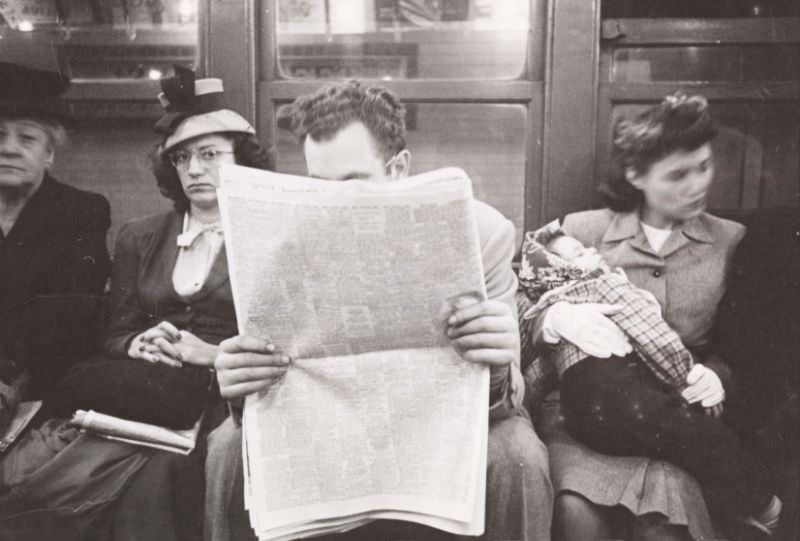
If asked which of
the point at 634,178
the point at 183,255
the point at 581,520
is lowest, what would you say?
the point at 581,520

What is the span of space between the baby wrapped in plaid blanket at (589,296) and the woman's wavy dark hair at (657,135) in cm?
25

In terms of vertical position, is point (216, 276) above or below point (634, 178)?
below

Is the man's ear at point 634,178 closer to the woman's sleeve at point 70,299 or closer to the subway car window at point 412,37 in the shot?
the subway car window at point 412,37

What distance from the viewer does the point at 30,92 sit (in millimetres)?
2330

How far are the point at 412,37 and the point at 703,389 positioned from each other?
1.39 meters

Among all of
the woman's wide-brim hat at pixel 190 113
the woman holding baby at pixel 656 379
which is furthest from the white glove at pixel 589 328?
the woman's wide-brim hat at pixel 190 113

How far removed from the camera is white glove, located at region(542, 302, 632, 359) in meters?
1.95

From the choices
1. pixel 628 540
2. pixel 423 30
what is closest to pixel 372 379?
pixel 628 540

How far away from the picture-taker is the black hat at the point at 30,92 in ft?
7.43

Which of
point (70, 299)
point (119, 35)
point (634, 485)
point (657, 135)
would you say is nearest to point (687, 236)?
point (657, 135)

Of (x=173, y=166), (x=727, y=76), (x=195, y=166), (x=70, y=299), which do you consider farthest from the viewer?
(x=727, y=76)

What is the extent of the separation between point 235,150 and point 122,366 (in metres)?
0.72

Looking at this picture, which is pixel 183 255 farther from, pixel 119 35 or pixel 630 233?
pixel 630 233

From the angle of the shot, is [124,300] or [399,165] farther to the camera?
[124,300]
